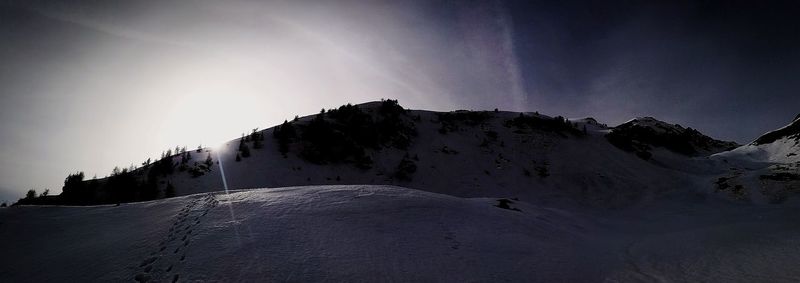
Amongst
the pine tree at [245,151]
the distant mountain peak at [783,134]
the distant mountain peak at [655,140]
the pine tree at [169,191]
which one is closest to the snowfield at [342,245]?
the pine tree at [169,191]

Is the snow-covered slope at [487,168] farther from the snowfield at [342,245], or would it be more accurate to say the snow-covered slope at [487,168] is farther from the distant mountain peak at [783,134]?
the snowfield at [342,245]

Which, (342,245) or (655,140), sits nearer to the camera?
(342,245)

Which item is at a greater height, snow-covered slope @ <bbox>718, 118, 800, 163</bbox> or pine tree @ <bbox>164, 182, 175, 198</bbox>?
pine tree @ <bbox>164, 182, 175, 198</bbox>

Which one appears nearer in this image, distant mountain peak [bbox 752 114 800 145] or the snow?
the snow

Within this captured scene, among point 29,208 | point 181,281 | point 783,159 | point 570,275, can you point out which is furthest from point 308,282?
point 783,159

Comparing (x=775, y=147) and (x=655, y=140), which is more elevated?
(x=655, y=140)

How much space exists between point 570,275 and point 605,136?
47049mm

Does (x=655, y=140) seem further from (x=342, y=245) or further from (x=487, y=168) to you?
(x=342, y=245)

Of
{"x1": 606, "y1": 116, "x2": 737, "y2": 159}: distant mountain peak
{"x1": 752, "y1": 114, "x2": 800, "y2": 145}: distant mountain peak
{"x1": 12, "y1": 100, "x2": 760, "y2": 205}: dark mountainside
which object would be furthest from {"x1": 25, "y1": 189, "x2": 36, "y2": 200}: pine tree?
{"x1": 752, "y1": 114, "x2": 800, "y2": 145}: distant mountain peak

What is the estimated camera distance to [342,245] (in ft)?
25.8

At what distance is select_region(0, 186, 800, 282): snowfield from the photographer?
6.94 meters

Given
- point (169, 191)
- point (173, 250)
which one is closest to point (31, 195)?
point (169, 191)

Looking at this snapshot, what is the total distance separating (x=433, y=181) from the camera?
32.2 meters

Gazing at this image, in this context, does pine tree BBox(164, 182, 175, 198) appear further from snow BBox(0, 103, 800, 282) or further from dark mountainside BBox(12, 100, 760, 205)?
snow BBox(0, 103, 800, 282)
